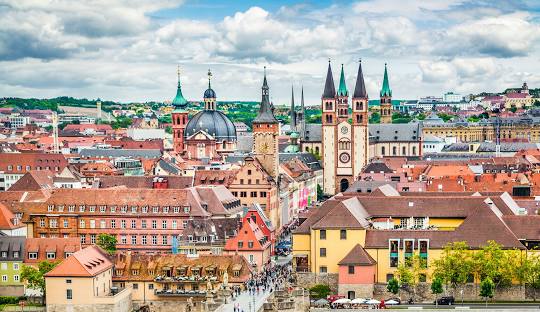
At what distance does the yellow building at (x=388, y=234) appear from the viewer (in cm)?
8556

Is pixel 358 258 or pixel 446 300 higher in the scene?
pixel 358 258

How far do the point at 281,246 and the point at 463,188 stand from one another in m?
26.0

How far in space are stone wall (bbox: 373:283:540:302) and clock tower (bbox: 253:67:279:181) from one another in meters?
53.1

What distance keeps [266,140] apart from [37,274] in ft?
185

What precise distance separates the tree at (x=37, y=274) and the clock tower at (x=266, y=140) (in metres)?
50.3

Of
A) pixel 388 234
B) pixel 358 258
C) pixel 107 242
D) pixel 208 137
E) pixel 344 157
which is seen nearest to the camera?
pixel 358 258

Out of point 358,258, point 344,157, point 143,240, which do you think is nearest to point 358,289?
point 358,258

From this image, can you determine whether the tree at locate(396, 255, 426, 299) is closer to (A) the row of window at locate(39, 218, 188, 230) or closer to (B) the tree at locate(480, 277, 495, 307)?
(B) the tree at locate(480, 277, 495, 307)

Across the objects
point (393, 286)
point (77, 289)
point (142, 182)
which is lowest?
point (77, 289)

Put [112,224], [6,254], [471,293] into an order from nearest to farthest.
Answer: [471,293]
[6,254]
[112,224]

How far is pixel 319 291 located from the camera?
86.6 m

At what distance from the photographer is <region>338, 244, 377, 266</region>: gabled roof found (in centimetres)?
8512

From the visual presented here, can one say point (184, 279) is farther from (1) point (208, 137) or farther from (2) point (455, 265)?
(1) point (208, 137)

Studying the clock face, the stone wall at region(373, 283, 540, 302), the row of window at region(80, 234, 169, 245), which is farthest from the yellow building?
the clock face
